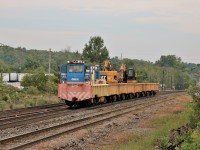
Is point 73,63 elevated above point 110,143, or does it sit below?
above

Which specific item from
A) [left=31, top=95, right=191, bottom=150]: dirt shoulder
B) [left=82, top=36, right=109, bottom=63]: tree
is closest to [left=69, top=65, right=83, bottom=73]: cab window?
[left=31, top=95, right=191, bottom=150]: dirt shoulder

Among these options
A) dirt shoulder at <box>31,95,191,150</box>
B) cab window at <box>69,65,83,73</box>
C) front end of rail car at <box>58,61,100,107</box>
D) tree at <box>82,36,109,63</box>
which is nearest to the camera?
dirt shoulder at <box>31,95,191,150</box>

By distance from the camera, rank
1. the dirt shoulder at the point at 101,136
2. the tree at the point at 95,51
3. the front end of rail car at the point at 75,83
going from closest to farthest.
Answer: the dirt shoulder at the point at 101,136 < the front end of rail car at the point at 75,83 < the tree at the point at 95,51

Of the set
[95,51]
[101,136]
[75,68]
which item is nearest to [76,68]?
[75,68]

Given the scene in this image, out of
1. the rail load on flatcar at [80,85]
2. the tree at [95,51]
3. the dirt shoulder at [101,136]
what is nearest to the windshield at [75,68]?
the rail load on flatcar at [80,85]

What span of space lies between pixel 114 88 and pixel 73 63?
7391mm

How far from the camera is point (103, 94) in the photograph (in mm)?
33312

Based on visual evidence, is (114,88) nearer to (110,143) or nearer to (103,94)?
(103,94)

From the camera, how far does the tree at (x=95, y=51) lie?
11156 centimetres

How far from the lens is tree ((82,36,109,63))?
112 metres

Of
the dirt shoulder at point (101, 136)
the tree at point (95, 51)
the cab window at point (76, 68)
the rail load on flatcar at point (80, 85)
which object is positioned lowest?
the dirt shoulder at point (101, 136)

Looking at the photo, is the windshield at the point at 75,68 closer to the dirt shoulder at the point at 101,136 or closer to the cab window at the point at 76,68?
the cab window at the point at 76,68

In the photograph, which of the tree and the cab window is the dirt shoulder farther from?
the tree

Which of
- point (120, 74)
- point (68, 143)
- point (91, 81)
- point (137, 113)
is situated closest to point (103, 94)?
point (91, 81)
